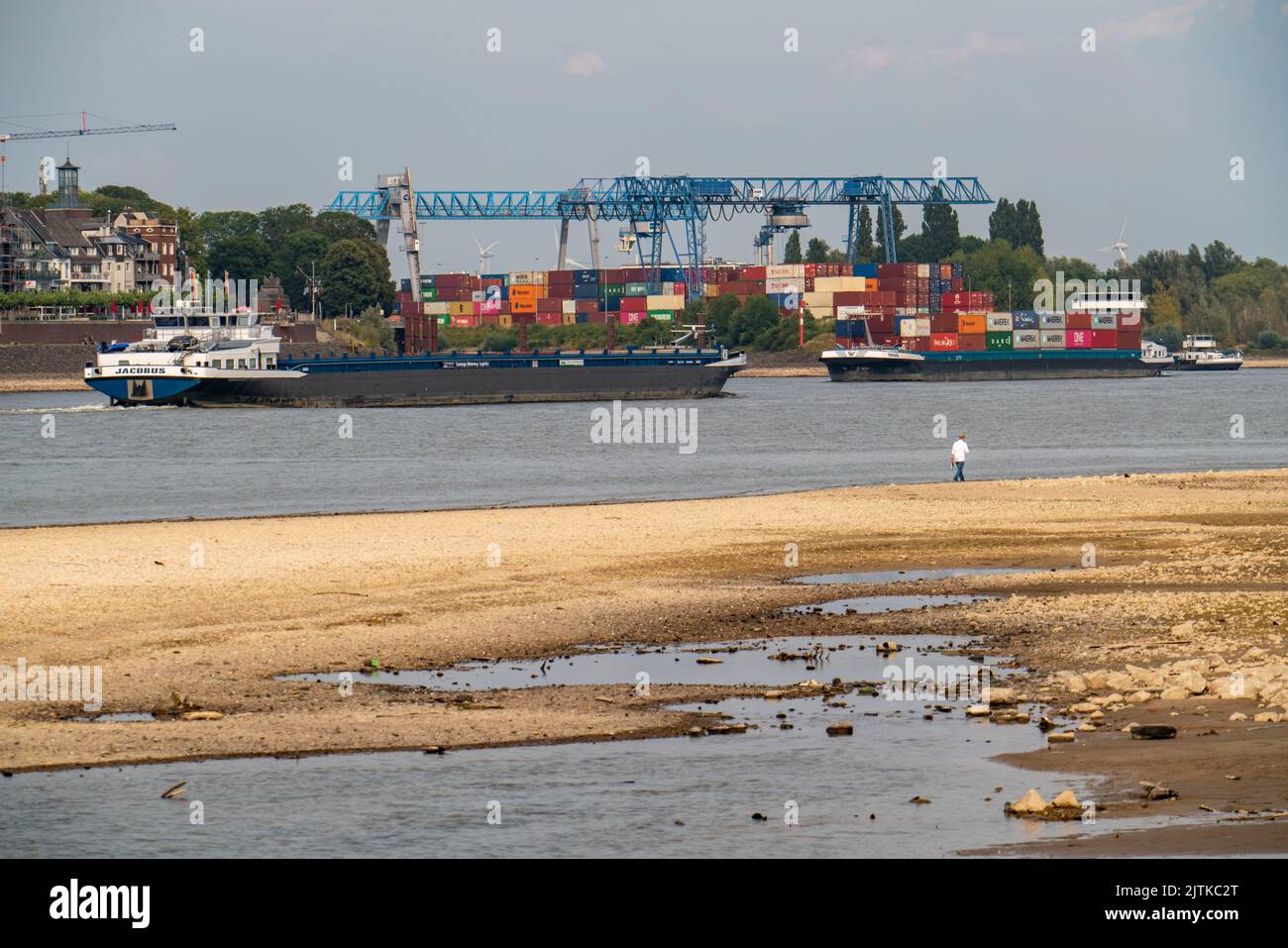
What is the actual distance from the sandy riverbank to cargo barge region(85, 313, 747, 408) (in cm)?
7090

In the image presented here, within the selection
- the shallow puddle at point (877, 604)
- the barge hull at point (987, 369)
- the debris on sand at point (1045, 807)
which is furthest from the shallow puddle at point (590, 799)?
the barge hull at point (987, 369)

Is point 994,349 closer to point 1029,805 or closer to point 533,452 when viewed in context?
point 533,452

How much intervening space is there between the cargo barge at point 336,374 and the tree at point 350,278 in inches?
2857

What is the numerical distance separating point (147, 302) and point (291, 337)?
57.5 feet

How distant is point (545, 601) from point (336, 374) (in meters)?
87.7

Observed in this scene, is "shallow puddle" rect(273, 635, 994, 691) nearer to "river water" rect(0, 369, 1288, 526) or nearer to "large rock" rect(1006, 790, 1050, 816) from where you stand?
"large rock" rect(1006, 790, 1050, 816)

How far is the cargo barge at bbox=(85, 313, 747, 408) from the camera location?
108 m

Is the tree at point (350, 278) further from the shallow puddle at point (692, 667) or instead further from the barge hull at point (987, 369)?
the shallow puddle at point (692, 667)

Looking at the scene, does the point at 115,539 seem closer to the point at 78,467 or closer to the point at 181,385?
the point at 78,467

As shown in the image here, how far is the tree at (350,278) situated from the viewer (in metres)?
190

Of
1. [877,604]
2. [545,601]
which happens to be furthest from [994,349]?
[545,601]

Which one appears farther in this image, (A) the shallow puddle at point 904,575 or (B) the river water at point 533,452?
(B) the river water at point 533,452
